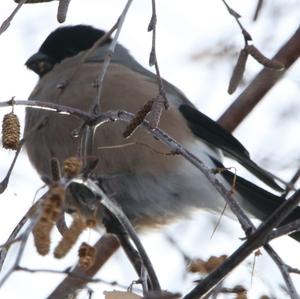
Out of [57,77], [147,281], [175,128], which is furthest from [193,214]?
[147,281]

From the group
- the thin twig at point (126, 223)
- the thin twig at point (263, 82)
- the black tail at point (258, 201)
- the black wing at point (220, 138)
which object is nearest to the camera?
the thin twig at point (126, 223)

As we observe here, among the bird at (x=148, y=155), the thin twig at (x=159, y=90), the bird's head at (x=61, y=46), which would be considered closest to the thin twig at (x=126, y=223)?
the thin twig at (x=159, y=90)

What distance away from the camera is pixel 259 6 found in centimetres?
202

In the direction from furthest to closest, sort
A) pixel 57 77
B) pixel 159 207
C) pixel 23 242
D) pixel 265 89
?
1. pixel 57 77
2. pixel 159 207
3. pixel 265 89
4. pixel 23 242

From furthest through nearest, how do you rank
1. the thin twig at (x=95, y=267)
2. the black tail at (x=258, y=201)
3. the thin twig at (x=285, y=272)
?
the black tail at (x=258, y=201)
the thin twig at (x=95, y=267)
the thin twig at (x=285, y=272)

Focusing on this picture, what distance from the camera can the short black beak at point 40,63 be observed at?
380 centimetres

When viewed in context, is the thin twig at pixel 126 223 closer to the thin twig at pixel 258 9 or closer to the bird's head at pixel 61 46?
the thin twig at pixel 258 9

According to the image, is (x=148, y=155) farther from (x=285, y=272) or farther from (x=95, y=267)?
(x=285, y=272)

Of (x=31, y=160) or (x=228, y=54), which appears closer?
(x=228, y=54)

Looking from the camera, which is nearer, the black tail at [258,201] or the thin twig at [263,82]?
the thin twig at [263,82]

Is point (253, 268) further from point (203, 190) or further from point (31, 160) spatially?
point (31, 160)

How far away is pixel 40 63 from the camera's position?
12.5ft

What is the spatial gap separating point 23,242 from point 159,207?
1.88m

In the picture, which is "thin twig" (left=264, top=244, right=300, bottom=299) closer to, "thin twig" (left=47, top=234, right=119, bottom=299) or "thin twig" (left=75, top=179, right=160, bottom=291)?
"thin twig" (left=75, top=179, right=160, bottom=291)
